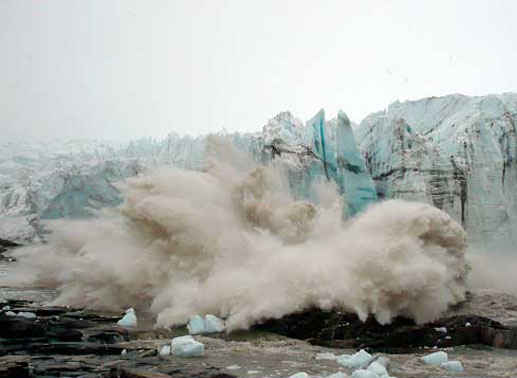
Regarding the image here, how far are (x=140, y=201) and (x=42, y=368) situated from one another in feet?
26.2

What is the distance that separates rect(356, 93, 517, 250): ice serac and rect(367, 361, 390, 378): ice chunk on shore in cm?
988

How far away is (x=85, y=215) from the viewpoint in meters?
31.5

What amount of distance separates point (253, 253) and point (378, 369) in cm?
619

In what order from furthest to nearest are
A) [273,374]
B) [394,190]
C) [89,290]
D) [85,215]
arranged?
[85,215]
[394,190]
[89,290]
[273,374]

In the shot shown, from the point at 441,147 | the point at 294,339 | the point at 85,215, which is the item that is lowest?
the point at 294,339

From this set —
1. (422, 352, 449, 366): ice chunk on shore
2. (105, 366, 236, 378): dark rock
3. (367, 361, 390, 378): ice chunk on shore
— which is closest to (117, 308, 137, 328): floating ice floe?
(105, 366, 236, 378): dark rock

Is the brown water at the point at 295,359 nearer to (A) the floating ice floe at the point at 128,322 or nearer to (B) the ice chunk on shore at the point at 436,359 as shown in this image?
(B) the ice chunk on shore at the point at 436,359

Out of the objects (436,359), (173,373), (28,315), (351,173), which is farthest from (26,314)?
(351,173)

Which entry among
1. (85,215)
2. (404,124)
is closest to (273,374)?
(404,124)

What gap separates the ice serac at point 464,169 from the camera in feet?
57.1

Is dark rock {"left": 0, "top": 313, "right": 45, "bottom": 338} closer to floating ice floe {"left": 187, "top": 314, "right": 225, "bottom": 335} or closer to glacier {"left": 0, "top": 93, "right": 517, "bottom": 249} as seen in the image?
floating ice floe {"left": 187, "top": 314, "right": 225, "bottom": 335}

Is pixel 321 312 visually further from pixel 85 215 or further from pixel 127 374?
pixel 85 215

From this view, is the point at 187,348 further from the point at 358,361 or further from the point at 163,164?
the point at 163,164

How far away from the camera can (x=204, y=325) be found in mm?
11984
